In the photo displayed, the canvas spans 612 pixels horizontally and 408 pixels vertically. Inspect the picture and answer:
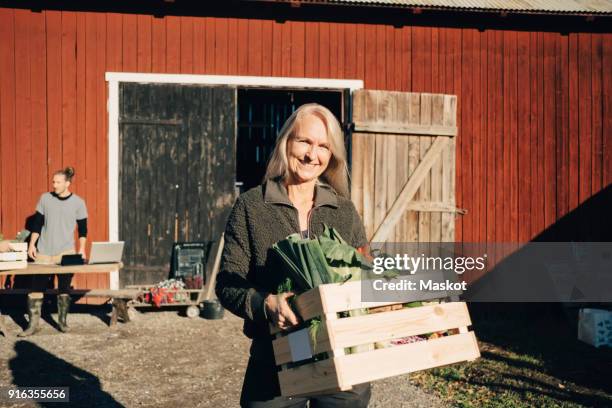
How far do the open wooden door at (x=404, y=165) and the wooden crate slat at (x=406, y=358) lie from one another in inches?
231

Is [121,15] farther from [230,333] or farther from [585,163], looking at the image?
[585,163]

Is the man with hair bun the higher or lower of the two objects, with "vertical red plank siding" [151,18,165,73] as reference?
lower

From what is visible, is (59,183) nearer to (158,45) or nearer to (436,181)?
(158,45)

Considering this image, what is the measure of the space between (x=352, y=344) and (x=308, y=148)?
0.82 m

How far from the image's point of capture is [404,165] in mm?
8367

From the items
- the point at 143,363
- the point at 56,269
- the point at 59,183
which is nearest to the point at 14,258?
the point at 56,269

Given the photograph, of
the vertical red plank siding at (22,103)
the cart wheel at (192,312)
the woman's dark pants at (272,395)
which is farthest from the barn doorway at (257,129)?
the woman's dark pants at (272,395)

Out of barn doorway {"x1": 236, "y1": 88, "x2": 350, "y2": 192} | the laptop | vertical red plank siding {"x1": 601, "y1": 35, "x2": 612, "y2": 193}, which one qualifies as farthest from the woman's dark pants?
barn doorway {"x1": 236, "y1": 88, "x2": 350, "y2": 192}

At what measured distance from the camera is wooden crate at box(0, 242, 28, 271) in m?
6.80

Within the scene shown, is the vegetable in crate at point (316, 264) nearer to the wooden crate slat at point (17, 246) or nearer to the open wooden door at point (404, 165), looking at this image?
the wooden crate slat at point (17, 246)

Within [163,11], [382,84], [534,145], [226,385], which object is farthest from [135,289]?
[534,145]

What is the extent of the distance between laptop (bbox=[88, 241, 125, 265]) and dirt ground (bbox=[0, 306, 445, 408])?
0.86 m

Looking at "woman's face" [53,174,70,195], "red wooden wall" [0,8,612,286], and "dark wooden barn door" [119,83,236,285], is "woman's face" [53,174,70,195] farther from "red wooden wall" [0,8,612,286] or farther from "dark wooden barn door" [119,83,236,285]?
"dark wooden barn door" [119,83,236,285]

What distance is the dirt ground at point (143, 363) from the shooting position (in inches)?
203
